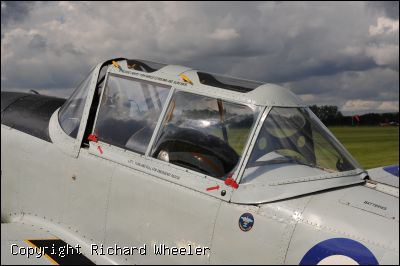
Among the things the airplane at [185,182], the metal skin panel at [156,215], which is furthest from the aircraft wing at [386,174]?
the metal skin panel at [156,215]

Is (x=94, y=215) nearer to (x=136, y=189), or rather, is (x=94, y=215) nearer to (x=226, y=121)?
(x=136, y=189)

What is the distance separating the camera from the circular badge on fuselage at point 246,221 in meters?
3.80

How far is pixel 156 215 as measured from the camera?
431 centimetres

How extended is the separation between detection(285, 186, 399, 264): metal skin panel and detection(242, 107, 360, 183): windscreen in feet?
1.75

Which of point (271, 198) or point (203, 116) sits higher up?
point (203, 116)

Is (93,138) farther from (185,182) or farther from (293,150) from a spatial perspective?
(293,150)

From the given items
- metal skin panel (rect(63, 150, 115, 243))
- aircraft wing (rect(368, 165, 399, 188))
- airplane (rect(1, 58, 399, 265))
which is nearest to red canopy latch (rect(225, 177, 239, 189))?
airplane (rect(1, 58, 399, 265))

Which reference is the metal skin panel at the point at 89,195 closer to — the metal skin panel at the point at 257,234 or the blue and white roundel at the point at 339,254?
the metal skin panel at the point at 257,234

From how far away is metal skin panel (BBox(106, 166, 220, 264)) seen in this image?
4027 millimetres

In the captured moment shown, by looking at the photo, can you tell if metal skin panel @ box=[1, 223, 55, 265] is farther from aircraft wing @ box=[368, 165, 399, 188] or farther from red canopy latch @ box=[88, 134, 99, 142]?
aircraft wing @ box=[368, 165, 399, 188]

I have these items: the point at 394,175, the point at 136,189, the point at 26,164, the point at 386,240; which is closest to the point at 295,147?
the point at 386,240

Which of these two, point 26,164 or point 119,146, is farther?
point 26,164

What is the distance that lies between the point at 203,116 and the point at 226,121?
10.6 inches

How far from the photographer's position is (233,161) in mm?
4266
